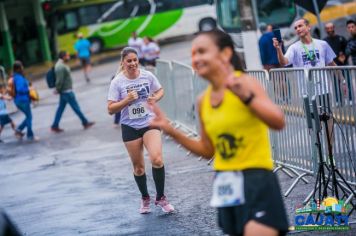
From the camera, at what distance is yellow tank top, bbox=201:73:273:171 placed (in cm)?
511

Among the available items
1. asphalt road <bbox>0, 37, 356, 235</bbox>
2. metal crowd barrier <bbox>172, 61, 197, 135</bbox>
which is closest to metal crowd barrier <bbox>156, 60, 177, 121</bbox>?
metal crowd barrier <bbox>172, 61, 197, 135</bbox>

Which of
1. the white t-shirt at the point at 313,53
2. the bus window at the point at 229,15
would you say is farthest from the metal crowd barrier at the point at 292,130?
the bus window at the point at 229,15

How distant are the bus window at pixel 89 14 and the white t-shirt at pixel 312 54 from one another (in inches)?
1323

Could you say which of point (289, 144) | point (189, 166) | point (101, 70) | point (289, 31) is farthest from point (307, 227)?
point (101, 70)

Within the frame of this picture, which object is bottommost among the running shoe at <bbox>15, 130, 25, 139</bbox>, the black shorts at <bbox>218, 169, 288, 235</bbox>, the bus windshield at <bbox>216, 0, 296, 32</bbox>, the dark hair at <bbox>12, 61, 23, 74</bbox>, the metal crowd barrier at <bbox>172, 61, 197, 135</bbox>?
the running shoe at <bbox>15, 130, 25, 139</bbox>

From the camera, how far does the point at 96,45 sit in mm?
44281

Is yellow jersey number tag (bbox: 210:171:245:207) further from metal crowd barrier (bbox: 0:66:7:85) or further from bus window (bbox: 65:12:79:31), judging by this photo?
bus window (bbox: 65:12:79:31)

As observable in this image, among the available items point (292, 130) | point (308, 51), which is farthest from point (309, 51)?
point (292, 130)

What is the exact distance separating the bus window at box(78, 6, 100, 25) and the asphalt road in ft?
77.3

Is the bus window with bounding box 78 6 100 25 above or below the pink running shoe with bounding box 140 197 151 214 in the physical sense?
Result: above

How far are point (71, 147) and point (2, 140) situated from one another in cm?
356

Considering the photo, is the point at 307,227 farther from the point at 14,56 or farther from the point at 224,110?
the point at 14,56

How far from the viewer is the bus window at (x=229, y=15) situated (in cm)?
2668

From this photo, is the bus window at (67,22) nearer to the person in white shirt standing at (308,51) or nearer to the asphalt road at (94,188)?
the asphalt road at (94,188)
